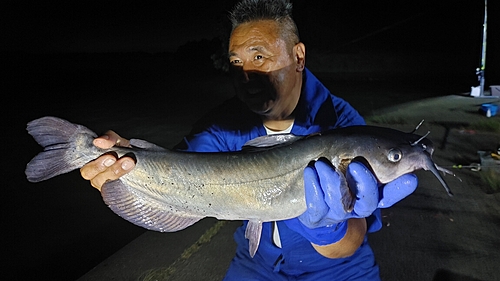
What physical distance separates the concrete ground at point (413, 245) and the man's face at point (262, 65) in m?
1.49

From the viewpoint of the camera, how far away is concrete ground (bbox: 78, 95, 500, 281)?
3.07m

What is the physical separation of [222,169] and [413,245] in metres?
2.15

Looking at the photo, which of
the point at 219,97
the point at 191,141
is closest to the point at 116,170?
the point at 191,141

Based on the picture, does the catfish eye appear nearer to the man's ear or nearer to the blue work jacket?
the blue work jacket

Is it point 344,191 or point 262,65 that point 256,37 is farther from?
point 344,191

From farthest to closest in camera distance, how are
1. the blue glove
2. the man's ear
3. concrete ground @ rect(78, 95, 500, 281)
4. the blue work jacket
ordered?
concrete ground @ rect(78, 95, 500, 281) < the man's ear < the blue work jacket < the blue glove

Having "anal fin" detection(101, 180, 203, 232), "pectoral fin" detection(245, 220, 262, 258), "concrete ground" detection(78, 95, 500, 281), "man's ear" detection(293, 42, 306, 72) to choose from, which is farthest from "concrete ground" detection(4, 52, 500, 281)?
"man's ear" detection(293, 42, 306, 72)

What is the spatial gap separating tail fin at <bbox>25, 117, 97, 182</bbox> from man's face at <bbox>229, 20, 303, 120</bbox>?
1141mm

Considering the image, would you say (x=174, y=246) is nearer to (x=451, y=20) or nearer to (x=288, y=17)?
(x=288, y=17)

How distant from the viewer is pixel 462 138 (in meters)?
6.77

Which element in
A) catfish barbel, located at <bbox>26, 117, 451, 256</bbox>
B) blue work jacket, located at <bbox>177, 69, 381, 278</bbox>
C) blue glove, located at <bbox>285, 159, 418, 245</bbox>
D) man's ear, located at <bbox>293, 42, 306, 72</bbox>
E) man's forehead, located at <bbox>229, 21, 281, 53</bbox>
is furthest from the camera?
man's ear, located at <bbox>293, 42, 306, 72</bbox>

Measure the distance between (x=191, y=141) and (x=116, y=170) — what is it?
0.87 meters

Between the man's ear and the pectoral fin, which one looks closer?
the pectoral fin

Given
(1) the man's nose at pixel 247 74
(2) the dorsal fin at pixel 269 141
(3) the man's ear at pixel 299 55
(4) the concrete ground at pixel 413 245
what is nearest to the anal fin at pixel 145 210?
(2) the dorsal fin at pixel 269 141
